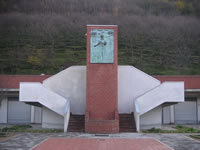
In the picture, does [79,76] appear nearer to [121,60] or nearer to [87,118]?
[87,118]

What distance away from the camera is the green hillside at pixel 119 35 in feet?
150

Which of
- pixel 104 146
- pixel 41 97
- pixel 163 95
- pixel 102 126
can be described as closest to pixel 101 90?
pixel 102 126

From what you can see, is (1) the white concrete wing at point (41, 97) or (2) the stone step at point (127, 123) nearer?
(2) the stone step at point (127, 123)

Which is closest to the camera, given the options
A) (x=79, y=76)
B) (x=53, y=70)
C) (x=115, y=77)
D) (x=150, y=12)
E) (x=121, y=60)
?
(x=115, y=77)

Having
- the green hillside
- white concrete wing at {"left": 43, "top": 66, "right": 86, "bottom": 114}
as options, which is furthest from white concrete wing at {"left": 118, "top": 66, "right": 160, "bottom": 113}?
the green hillside

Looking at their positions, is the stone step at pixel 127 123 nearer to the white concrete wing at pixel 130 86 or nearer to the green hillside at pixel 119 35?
the white concrete wing at pixel 130 86

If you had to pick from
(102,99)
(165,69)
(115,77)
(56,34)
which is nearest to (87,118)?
(102,99)

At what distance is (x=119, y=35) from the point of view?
5247 cm

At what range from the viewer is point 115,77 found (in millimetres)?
17297

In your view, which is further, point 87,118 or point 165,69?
point 165,69

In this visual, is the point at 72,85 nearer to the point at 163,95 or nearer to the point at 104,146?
the point at 163,95

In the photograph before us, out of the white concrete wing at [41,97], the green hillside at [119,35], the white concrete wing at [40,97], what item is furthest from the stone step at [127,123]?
the green hillside at [119,35]

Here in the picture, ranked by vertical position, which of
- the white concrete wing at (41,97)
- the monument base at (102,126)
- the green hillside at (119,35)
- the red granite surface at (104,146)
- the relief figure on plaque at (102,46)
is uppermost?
the green hillside at (119,35)

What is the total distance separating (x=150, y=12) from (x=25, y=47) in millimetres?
28211
